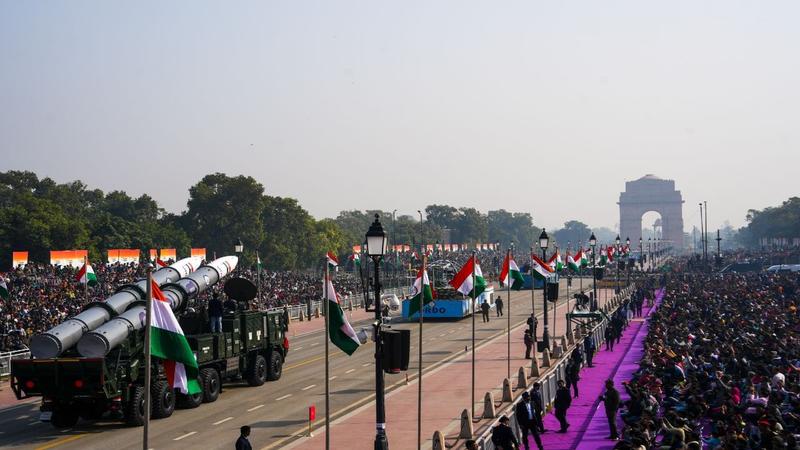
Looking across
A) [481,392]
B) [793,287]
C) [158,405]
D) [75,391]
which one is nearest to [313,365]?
[481,392]

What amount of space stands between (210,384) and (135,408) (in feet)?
13.5

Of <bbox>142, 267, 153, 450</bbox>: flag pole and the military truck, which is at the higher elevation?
<bbox>142, 267, 153, 450</bbox>: flag pole

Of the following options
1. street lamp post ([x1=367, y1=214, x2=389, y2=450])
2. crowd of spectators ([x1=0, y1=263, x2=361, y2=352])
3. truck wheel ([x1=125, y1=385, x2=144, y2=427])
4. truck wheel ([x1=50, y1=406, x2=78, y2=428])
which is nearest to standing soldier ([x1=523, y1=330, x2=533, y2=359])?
crowd of spectators ([x1=0, y1=263, x2=361, y2=352])

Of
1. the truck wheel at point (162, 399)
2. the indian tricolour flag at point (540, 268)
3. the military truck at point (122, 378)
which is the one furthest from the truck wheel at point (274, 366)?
the indian tricolour flag at point (540, 268)

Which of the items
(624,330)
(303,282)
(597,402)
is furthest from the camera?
(303,282)

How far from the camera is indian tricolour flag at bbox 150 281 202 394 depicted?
47.2ft

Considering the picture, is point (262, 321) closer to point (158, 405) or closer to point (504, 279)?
point (158, 405)

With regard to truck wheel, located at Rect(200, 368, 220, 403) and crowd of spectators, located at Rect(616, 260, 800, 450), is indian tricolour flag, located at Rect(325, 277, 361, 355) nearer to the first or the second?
crowd of spectators, located at Rect(616, 260, 800, 450)

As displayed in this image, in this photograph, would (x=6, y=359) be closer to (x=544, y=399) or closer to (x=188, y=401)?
(x=188, y=401)

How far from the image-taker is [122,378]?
83.9 feet

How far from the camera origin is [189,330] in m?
30.8

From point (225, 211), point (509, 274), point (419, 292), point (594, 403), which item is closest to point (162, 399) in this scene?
point (419, 292)

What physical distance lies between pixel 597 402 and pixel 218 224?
83.3 meters

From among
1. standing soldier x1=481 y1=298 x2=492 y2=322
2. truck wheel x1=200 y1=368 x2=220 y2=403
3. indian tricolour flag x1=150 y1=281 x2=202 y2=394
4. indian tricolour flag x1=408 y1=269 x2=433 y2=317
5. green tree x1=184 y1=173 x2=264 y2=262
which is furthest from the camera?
green tree x1=184 y1=173 x2=264 y2=262
